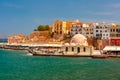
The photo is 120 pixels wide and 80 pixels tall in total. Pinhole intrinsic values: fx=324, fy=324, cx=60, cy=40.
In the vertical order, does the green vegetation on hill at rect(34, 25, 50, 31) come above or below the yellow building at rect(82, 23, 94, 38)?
above

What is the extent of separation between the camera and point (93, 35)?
261 ft

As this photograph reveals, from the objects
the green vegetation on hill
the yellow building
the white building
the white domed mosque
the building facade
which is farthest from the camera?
the green vegetation on hill

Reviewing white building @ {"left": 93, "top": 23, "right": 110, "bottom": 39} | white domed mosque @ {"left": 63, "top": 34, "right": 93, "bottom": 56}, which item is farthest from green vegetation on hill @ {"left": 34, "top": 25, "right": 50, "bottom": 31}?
white domed mosque @ {"left": 63, "top": 34, "right": 93, "bottom": 56}

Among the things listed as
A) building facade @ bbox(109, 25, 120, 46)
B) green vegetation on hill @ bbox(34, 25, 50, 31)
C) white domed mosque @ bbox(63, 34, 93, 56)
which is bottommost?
white domed mosque @ bbox(63, 34, 93, 56)

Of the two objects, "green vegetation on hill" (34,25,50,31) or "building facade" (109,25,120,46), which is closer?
"building facade" (109,25,120,46)

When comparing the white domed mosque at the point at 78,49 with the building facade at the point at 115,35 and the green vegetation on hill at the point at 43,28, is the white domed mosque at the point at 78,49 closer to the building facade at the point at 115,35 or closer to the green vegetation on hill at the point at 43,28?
the building facade at the point at 115,35

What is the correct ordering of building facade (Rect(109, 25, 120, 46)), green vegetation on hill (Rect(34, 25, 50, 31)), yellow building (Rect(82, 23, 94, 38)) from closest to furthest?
1. building facade (Rect(109, 25, 120, 46))
2. yellow building (Rect(82, 23, 94, 38))
3. green vegetation on hill (Rect(34, 25, 50, 31))

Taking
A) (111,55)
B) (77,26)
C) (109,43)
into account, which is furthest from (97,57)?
(77,26)

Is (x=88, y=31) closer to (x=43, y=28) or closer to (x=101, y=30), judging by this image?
(x=101, y=30)

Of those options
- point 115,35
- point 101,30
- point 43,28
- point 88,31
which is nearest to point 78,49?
point 115,35

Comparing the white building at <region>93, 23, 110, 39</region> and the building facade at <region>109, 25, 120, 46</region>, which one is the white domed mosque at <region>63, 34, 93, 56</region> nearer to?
the building facade at <region>109, 25, 120, 46</region>

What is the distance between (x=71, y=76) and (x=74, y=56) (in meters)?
26.0

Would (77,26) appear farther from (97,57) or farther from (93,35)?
(97,57)

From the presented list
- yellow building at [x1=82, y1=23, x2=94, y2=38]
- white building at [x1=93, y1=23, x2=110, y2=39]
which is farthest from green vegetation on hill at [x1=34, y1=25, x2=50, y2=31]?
white building at [x1=93, y1=23, x2=110, y2=39]
